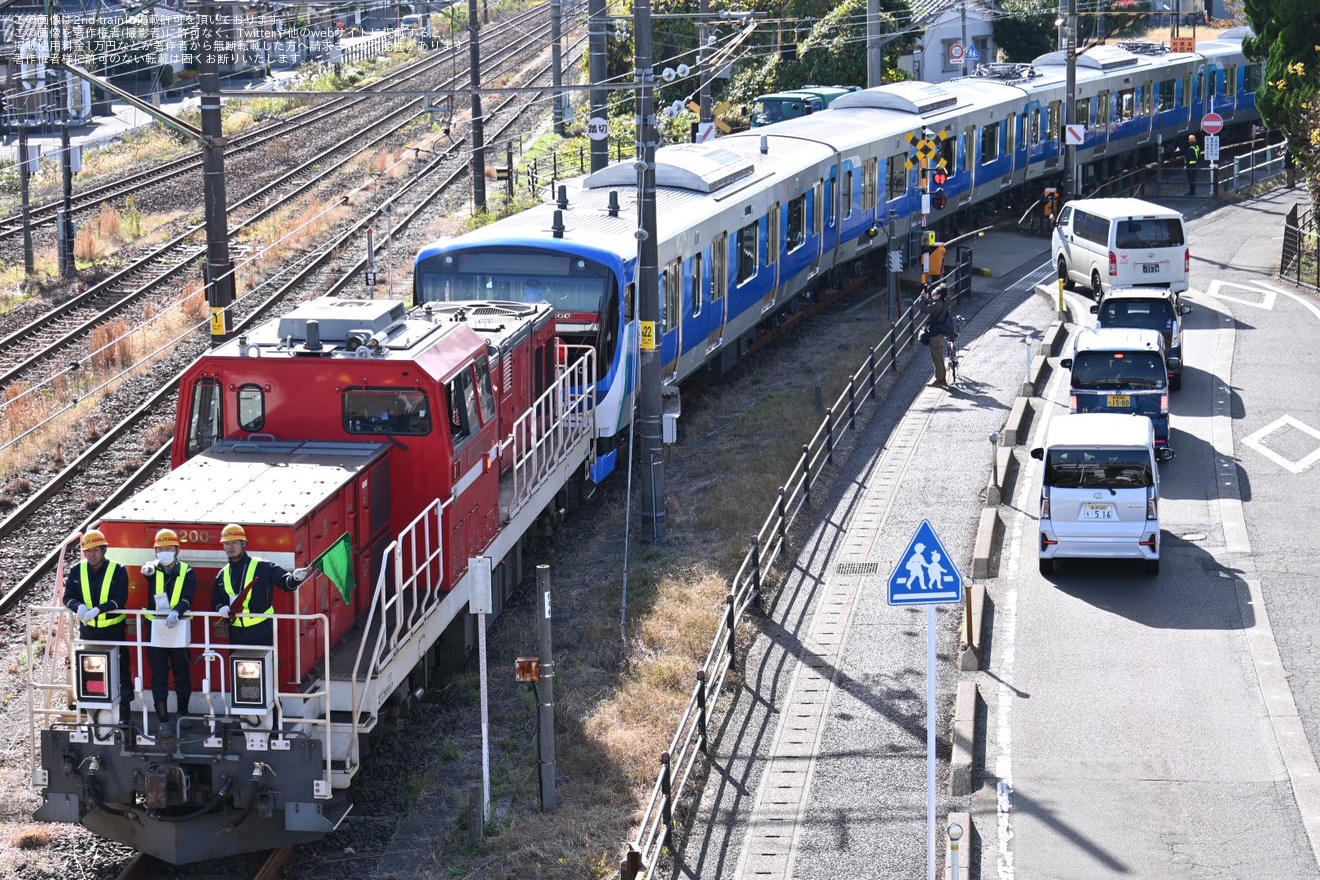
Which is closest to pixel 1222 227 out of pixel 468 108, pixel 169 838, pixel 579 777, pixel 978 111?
pixel 978 111

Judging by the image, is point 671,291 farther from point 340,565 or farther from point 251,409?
point 340,565

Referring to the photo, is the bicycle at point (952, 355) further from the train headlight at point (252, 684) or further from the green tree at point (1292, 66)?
the train headlight at point (252, 684)

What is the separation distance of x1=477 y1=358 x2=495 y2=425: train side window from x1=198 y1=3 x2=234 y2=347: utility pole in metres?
8.91

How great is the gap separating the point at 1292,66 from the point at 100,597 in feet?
110

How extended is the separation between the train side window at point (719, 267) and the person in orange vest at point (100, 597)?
631 inches

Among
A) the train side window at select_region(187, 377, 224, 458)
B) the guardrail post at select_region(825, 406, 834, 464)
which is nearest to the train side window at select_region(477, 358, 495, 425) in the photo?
the train side window at select_region(187, 377, 224, 458)

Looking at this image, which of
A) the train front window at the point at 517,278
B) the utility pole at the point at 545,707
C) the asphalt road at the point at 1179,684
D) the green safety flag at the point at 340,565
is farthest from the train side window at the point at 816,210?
the green safety flag at the point at 340,565

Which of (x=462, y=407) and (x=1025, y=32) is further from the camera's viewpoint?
(x=1025, y=32)

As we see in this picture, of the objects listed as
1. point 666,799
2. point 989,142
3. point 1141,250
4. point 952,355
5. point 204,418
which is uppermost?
point 989,142

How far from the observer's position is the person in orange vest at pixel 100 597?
12.7 meters

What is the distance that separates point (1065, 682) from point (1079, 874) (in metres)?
4.06

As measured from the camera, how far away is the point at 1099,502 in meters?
19.9

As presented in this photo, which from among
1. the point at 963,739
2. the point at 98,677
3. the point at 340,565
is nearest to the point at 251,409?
the point at 340,565

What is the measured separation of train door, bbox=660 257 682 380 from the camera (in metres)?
25.0
